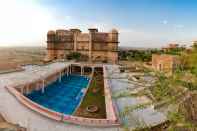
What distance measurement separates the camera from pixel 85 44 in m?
38.0

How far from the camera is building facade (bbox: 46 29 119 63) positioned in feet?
122

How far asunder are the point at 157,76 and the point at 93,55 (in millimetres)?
35032

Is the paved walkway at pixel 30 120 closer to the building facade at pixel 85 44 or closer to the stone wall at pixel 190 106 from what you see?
the stone wall at pixel 190 106

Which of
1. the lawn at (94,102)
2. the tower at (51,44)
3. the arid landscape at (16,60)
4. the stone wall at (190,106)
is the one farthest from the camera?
the tower at (51,44)

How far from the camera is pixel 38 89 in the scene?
Answer: 1944 cm

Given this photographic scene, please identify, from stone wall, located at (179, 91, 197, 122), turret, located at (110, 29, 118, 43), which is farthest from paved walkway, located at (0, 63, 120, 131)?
turret, located at (110, 29, 118, 43)

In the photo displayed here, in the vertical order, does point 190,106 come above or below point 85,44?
below

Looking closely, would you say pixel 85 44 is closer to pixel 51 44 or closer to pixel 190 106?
pixel 51 44

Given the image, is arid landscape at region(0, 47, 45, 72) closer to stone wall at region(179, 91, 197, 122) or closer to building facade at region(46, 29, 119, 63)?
building facade at region(46, 29, 119, 63)

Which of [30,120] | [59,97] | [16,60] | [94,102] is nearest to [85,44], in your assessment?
[59,97]

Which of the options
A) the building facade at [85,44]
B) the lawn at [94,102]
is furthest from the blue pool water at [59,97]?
the building facade at [85,44]

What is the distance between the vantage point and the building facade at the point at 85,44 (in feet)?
122

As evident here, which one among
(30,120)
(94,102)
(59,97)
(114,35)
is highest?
(114,35)

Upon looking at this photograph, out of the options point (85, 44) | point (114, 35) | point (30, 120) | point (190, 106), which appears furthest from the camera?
point (85, 44)
